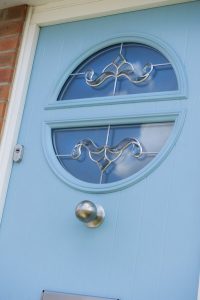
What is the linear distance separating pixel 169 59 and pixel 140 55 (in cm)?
17

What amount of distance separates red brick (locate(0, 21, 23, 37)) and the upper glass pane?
0.42m

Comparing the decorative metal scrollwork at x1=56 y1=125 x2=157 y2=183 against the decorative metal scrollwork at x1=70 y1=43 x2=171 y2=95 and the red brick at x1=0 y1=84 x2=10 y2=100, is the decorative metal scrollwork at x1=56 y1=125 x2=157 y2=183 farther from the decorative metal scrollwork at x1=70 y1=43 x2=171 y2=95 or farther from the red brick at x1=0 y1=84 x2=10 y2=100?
the red brick at x1=0 y1=84 x2=10 y2=100

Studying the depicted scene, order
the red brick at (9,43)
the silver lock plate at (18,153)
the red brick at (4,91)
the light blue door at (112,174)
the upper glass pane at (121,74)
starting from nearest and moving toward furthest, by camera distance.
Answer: the light blue door at (112,174) < the upper glass pane at (121,74) < the silver lock plate at (18,153) < the red brick at (4,91) < the red brick at (9,43)

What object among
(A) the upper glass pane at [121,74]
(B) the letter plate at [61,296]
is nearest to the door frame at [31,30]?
(A) the upper glass pane at [121,74]

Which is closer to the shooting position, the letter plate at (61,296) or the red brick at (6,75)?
the letter plate at (61,296)

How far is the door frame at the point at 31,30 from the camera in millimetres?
2679

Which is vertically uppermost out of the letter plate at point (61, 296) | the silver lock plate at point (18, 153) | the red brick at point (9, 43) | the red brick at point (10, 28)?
the red brick at point (10, 28)

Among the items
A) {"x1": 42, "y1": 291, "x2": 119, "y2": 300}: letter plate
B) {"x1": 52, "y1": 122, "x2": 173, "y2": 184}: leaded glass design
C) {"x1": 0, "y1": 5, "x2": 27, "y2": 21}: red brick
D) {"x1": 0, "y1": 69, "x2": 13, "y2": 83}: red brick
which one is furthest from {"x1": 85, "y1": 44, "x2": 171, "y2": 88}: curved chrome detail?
{"x1": 42, "y1": 291, "x2": 119, "y2": 300}: letter plate

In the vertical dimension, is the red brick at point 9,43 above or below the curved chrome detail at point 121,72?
above

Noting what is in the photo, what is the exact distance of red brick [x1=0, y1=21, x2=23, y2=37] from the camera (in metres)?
2.95

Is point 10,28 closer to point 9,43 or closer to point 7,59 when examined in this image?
point 9,43

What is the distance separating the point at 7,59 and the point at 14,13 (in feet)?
1.00

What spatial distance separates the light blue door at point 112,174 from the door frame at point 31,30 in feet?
0.11

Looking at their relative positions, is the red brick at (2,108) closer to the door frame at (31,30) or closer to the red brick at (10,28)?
the door frame at (31,30)
